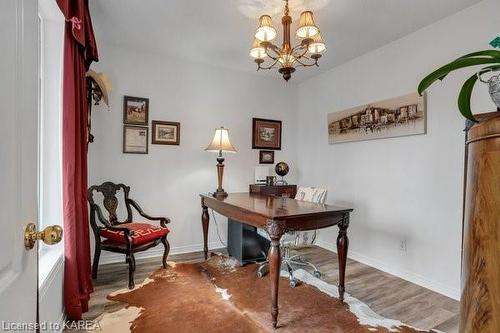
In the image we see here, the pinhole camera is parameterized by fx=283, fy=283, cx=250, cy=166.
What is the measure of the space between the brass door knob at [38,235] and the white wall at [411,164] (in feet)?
9.79

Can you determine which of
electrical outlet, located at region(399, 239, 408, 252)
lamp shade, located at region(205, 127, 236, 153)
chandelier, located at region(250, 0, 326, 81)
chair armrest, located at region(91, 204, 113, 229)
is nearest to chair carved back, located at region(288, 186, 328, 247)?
electrical outlet, located at region(399, 239, 408, 252)

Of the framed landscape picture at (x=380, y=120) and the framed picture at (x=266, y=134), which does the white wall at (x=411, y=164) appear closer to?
the framed landscape picture at (x=380, y=120)

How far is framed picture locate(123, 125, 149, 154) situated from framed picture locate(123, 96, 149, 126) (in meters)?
0.07

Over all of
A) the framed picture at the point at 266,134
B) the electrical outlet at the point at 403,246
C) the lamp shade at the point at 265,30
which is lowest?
the electrical outlet at the point at 403,246

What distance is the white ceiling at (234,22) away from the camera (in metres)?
2.49

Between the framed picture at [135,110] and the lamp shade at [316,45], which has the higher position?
the lamp shade at [316,45]

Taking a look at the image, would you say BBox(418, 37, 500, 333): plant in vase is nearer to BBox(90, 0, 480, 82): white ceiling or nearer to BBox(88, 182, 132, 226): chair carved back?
BBox(90, 0, 480, 82): white ceiling

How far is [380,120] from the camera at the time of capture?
328 centimetres

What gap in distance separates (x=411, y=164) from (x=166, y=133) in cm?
290

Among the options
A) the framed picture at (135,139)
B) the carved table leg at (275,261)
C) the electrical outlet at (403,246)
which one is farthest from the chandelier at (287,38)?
the electrical outlet at (403,246)

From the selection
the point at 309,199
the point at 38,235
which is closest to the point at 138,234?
the point at 309,199

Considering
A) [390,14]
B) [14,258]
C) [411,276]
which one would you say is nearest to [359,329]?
[411,276]

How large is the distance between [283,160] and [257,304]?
2617 millimetres

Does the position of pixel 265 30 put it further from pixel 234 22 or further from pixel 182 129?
pixel 182 129
